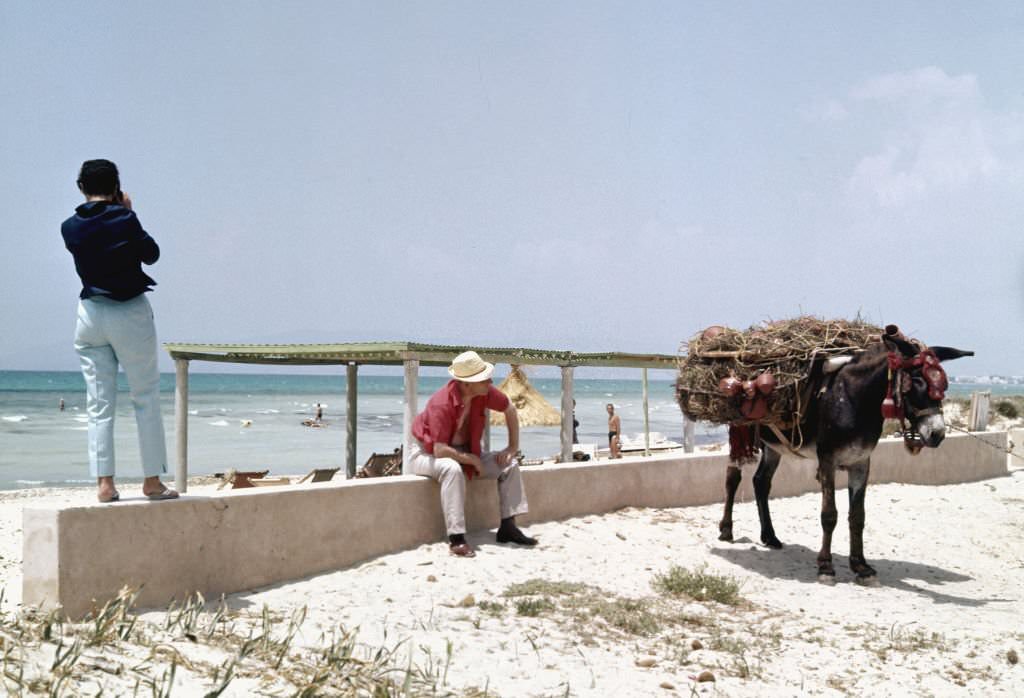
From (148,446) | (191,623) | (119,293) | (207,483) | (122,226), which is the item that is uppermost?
(122,226)

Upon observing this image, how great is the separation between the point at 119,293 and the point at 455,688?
312 cm

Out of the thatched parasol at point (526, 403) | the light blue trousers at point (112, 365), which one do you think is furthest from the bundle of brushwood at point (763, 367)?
the thatched parasol at point (526, 403)

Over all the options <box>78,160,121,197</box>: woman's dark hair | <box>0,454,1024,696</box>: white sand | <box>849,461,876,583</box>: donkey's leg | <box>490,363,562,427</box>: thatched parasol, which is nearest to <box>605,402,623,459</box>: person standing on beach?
<box>490,363,562,427</box>: thatched parasol

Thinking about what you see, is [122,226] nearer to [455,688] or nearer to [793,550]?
[455,688]

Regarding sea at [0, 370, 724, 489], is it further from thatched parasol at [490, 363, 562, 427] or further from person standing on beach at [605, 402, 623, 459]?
thatched parasol at [490, 363, 562, 427]

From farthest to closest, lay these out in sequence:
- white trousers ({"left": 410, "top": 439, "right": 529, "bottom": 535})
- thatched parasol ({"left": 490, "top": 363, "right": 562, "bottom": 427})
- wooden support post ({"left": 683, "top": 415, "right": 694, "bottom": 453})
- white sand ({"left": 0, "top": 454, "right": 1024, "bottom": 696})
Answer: thatched parasol ({"left": 490, "top": 363, "right": 562, "bottom": 427}) → wooden support post ({"left": 683, "top": 415, "right": 694, "bottom": 453}) → white trousers ({"left": 410, "top": 439, "right": 529, "bottom": 535}) → white sand ({"left": 0, "top": 454, "right": 1024, "bottom": 696})

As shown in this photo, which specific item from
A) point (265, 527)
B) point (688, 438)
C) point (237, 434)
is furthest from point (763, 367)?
point (237, 434)

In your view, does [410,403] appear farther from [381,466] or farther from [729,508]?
[381,466]

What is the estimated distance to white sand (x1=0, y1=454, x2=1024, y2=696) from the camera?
5266 millimetres

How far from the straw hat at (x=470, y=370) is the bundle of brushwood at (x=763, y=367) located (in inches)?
80.5

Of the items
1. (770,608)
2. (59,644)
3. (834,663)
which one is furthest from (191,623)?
(770,608)

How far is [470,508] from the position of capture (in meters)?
8.88

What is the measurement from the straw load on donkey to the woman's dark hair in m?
5.31

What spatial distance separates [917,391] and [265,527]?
531cm
